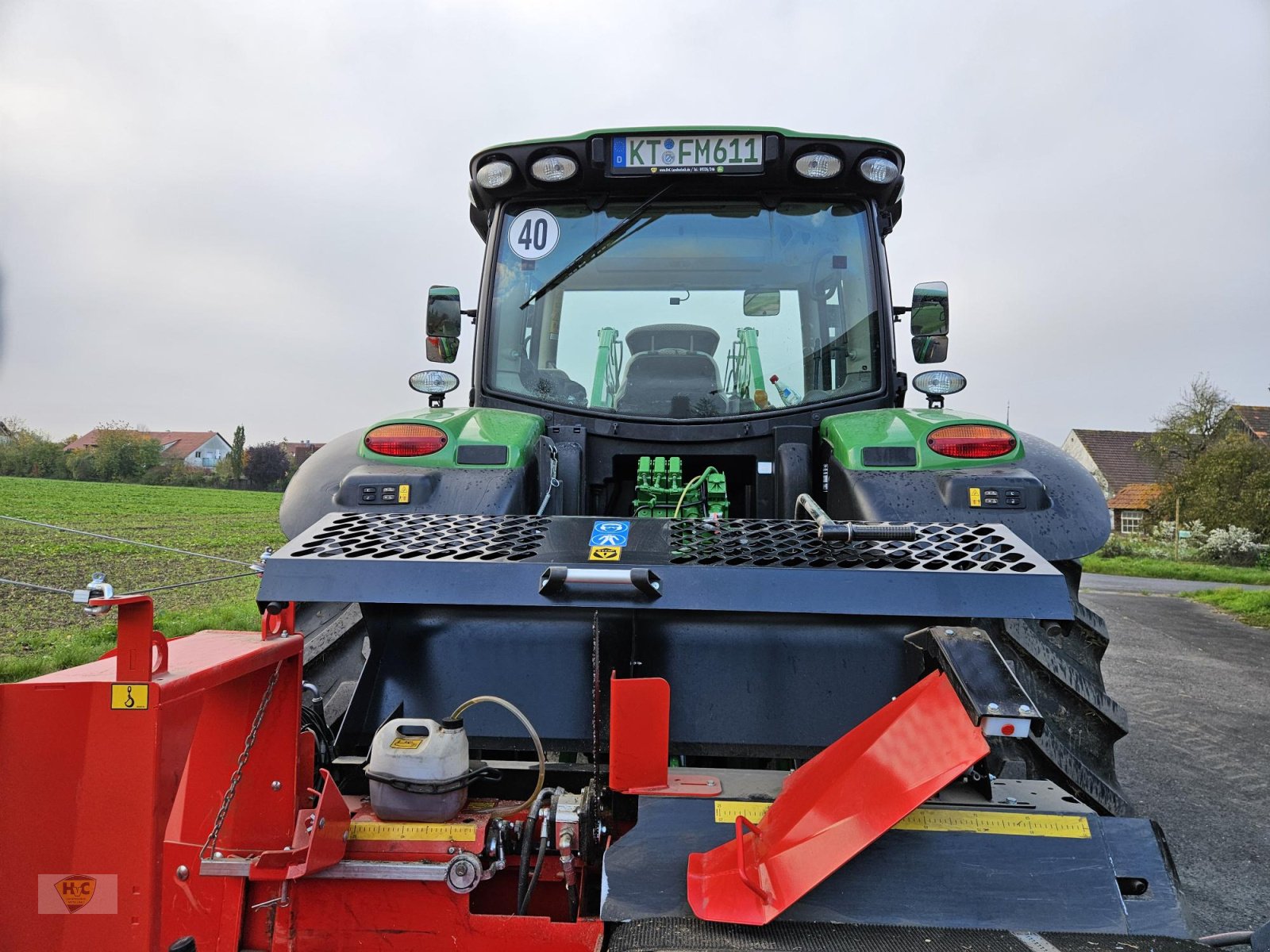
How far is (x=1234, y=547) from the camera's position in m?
22.2

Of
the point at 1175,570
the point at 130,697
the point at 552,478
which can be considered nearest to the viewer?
the point at 130,697

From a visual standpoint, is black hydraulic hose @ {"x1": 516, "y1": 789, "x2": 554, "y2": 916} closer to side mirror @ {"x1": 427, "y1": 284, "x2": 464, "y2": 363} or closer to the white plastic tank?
the white plastic tank

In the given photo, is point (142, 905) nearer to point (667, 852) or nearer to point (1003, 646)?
point (667, 852)

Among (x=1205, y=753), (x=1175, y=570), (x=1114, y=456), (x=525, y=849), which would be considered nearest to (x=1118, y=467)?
(x=1114, y=456)

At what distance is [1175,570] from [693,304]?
21380mm

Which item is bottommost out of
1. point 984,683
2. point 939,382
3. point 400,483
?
point 984,683

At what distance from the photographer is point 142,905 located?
1.41 m

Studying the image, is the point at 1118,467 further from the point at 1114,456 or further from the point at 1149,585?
the point at 1149,585

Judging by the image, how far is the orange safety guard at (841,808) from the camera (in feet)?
4.95

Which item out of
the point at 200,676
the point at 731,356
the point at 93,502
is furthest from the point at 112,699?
the point at 93,502

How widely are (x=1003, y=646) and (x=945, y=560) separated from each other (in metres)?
0.56

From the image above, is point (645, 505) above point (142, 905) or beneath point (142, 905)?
above

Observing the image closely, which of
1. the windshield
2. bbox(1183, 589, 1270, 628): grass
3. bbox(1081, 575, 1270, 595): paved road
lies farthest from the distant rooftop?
the windshield

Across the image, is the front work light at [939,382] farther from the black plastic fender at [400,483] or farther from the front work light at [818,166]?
the black plastic fender at [400,483]
